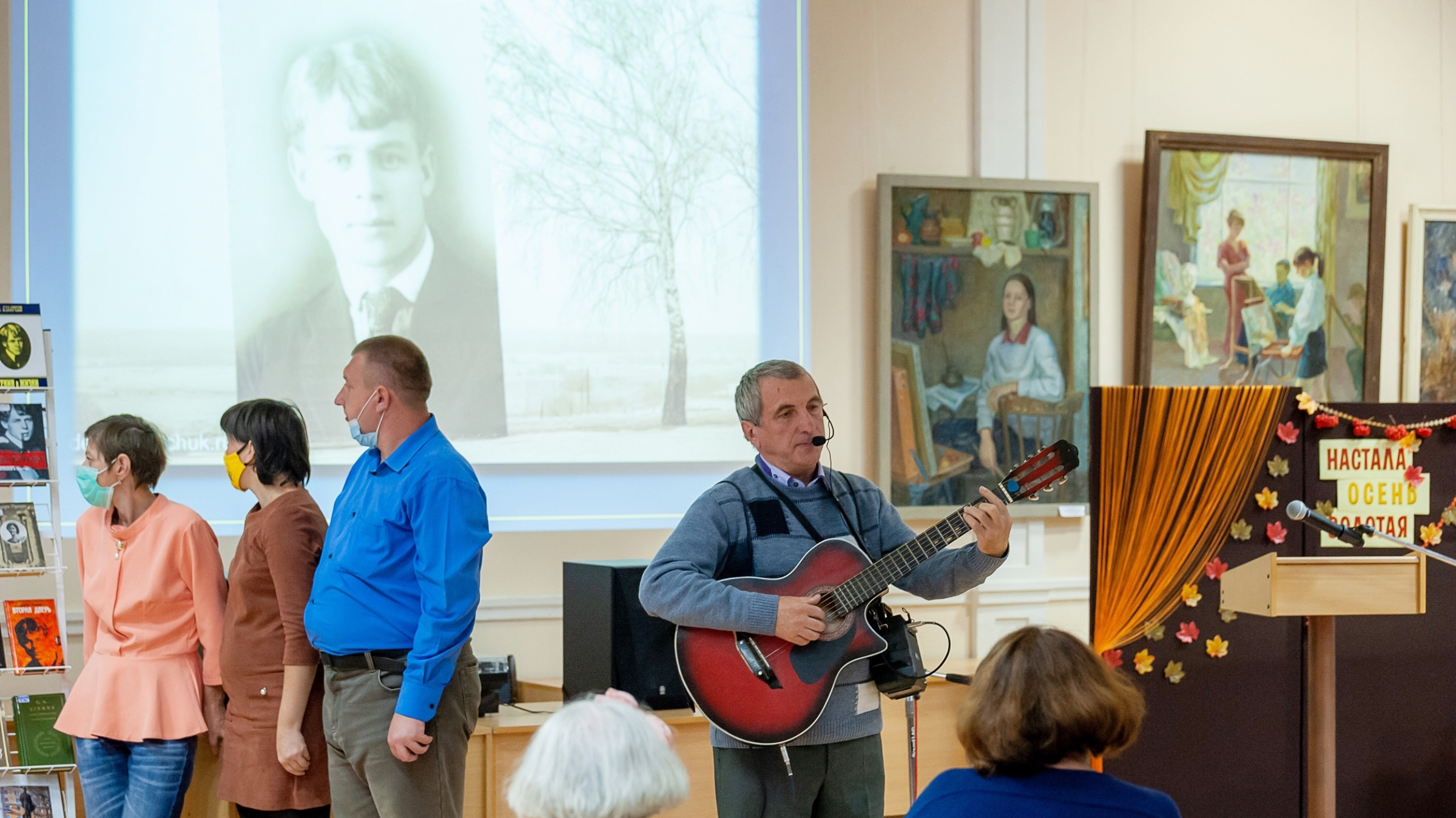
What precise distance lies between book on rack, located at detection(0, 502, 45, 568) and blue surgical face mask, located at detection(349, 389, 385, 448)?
3.82ft

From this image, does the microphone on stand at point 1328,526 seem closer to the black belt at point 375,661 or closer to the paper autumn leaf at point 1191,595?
the paper autumn leaf at point 1191,595

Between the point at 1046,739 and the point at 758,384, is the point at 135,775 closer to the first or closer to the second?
the point at 758,384

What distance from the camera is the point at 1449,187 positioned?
17.6 feet

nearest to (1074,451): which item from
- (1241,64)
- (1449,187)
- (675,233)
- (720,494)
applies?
(720,494)

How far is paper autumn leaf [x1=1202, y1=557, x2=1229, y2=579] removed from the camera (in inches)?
161

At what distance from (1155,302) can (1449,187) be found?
5.09 feet

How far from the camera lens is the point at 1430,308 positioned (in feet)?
17.2

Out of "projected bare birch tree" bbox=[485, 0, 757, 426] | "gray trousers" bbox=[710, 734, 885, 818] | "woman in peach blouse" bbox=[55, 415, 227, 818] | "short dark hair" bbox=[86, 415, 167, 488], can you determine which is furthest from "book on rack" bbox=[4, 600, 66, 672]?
"projected bare birch tree" bbox=[485, 0, 757, 426]

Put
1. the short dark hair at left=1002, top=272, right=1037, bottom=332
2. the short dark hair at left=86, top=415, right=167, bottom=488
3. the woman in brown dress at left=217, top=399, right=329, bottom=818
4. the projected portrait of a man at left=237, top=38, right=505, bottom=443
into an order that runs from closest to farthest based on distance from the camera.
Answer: the woman in brown dress at left=217, top=399, right=329, bottom=818 → the short dark hair at left=86, top=415, right=167, bottom=488 → the projected portrait of a man at left=237, top=38, right=505, bottom=443 → the short dark hair at left=1002, top=272, right=1037, bottom=332

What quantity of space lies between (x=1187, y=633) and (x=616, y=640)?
1.93 m

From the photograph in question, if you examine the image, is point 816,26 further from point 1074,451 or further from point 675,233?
point 1074,451

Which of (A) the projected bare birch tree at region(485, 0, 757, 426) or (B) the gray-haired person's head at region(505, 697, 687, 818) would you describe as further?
(A) the projected bare birch tree at region(485, 0, 757, 426)

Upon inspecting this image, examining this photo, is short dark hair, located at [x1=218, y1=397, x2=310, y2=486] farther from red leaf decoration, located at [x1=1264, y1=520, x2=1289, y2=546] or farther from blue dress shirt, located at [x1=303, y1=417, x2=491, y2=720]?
red leaf decoration, located at [x1=1264, y1=520, x2=1289, y2=546]

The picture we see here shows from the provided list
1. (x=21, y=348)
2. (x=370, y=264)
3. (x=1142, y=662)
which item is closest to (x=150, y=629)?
(x=21, y=348)
